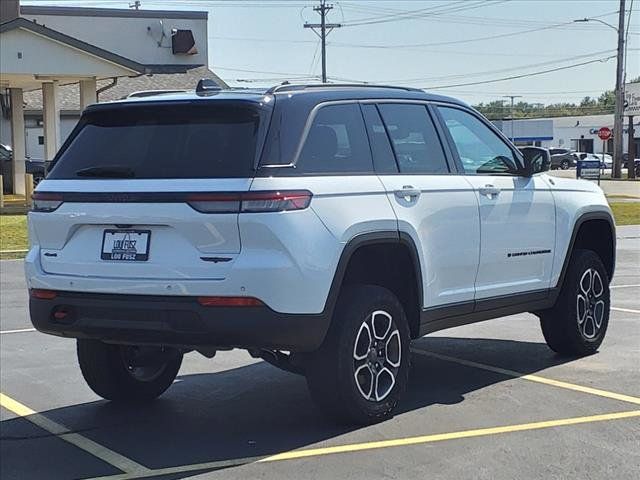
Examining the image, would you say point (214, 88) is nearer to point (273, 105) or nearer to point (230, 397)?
point (273, 105)

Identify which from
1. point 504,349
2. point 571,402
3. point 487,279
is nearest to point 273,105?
point 487,279

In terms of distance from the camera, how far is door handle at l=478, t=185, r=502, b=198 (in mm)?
6953

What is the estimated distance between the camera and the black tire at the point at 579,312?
7969 mm

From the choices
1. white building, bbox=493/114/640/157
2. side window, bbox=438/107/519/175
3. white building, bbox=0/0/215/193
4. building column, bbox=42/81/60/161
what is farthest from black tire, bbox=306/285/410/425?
white building, bbox=493/114/640/157

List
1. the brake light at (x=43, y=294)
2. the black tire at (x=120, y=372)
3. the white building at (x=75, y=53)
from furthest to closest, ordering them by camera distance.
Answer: the white building at (x=75, y=53)
the black tire at (x=120, y=372)
the brake light at (x=43, y=294)

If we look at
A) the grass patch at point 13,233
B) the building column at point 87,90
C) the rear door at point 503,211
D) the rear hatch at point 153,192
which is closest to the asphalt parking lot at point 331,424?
the rear door at point 503,211

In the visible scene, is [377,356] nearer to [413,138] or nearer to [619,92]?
[413,138]

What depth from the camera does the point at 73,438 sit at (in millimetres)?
6031

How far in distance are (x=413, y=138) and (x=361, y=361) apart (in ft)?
5.26

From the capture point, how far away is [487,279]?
703 cm

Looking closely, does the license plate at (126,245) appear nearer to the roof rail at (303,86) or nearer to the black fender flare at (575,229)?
the roof rail at (303,86)

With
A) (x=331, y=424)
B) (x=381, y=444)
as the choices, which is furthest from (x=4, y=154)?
(x=381, y=444)

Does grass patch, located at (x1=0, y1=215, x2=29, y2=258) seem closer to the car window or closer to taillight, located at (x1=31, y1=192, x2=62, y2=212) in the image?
the car window

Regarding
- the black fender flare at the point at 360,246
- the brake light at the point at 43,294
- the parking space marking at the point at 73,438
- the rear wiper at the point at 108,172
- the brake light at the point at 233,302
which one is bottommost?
the parking space marking at the point at 73,438
